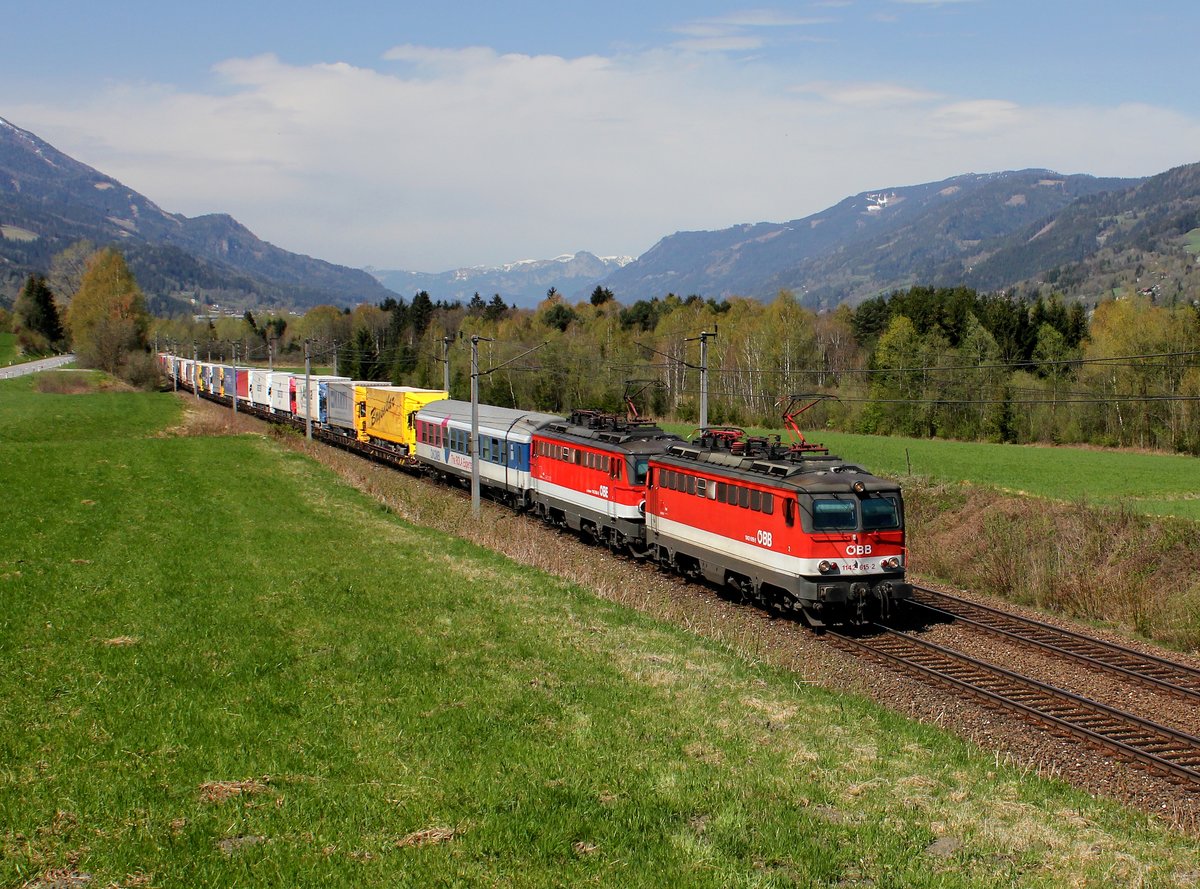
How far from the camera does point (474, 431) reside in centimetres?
3559

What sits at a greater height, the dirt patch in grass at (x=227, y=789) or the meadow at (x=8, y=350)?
the meadow at (x=8, y=350)

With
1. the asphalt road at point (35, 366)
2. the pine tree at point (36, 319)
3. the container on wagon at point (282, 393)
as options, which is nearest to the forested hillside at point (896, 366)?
the container on wagon at point (282, 393)

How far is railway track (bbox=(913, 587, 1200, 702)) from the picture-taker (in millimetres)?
17984

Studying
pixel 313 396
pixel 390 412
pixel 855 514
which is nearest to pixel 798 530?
pixel 855 514

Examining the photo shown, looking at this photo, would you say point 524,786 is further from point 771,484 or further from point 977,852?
point 771,484

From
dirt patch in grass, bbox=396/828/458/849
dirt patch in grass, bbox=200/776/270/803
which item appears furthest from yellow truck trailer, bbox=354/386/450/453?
dirt patch in grass, bbox=396/828/458/849

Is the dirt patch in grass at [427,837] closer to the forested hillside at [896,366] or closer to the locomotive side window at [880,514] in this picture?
the locomotive side window at [880,514]

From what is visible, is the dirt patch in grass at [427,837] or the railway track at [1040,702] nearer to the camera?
the dirt patch in grass at [427,837]

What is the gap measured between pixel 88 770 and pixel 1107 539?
87.3 feet

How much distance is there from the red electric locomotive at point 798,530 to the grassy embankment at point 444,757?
3661 mm

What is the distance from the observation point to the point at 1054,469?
42.0m

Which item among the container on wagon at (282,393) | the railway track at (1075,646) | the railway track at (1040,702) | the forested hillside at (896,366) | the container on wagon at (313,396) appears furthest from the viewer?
the container on wagon at (282,393)

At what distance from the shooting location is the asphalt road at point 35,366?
337 feet

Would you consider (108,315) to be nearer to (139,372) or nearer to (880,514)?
(139,372)
